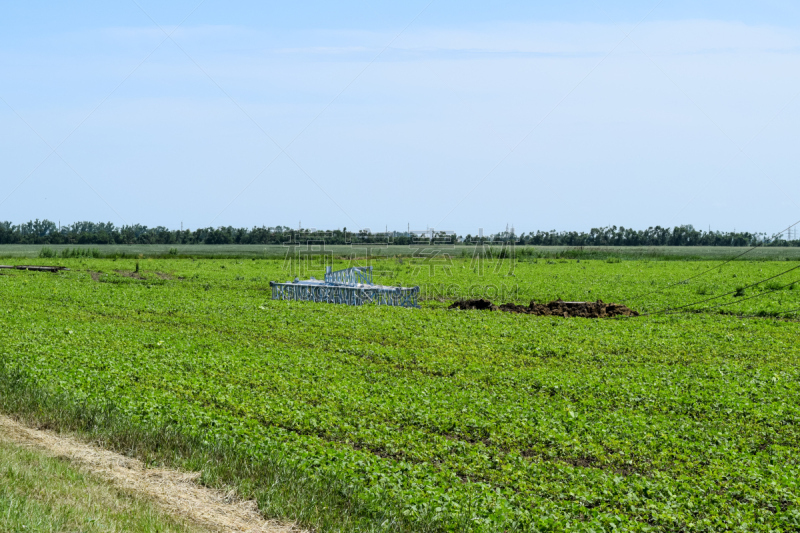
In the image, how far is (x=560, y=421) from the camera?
9.95 metres

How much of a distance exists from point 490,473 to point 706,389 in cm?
601

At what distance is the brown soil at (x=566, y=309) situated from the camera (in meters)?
22.9

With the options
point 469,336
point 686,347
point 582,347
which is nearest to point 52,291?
point 469,336

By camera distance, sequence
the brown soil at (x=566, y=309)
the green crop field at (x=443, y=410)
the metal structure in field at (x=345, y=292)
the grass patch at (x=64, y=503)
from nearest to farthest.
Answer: the grass patch at (x=64, y=503)
the green crop field at (x=443, y=410)
the brown soil at (x=566, y=309)
the metal structure in field at (x=345, y=292)

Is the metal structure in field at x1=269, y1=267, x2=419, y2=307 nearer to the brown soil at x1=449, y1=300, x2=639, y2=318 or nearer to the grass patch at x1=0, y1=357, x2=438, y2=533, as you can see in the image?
the brown soil at x1=449, y1=300, x2=639, y2=318

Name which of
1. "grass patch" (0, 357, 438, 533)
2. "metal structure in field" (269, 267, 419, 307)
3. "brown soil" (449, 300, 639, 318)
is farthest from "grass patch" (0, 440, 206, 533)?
"brown soil" (449, 300, 639, 318)

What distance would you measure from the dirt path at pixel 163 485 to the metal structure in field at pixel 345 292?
16253mm

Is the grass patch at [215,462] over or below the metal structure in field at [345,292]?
below

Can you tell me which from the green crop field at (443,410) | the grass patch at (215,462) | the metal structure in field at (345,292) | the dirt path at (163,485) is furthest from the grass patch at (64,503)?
the metal structure in field at (345,292)

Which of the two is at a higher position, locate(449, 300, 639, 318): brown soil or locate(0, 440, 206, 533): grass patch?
locate(449, 300, 639, 318): brown soil

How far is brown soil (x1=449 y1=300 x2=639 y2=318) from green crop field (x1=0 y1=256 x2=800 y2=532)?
2.49 m

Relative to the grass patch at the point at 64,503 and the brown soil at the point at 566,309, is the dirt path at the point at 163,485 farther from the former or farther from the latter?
the brown soil at the point at 566,309

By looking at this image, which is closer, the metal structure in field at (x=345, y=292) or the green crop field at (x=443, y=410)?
the green crop field at (x=443, y=410)

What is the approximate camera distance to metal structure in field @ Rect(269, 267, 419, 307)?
25000mm
